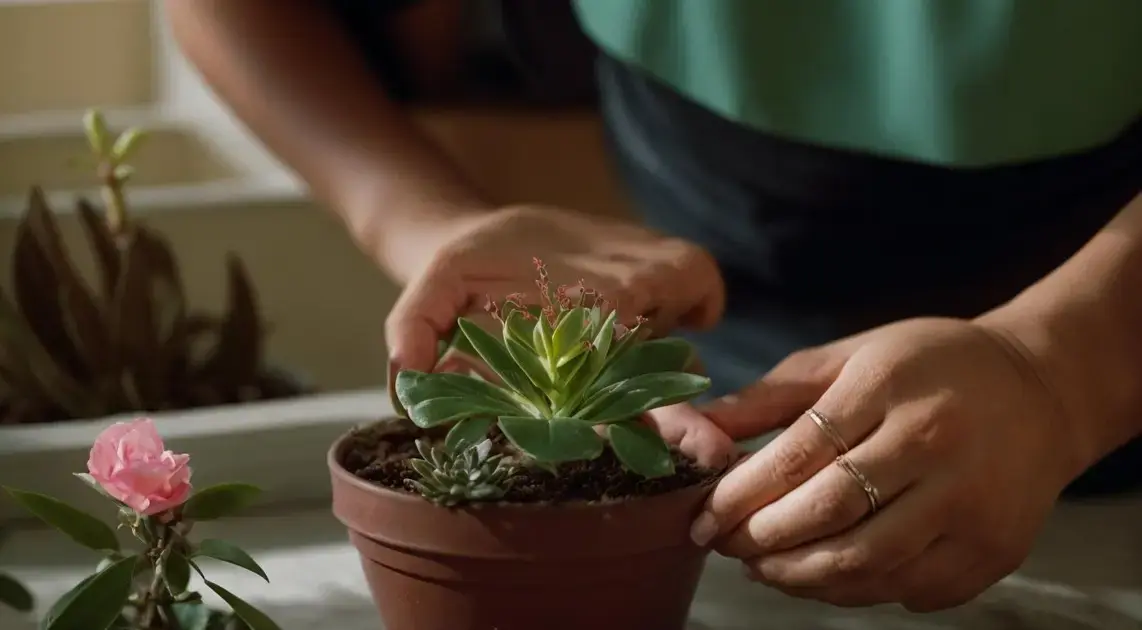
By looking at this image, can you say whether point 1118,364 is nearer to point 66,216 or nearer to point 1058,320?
point 1058,320

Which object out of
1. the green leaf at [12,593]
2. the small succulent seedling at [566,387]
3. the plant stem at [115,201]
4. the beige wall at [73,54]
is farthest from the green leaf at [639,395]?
the beige wall at [73,54]

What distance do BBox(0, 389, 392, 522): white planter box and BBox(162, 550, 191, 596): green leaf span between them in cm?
24

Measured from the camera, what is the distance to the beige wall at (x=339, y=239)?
1.18 m

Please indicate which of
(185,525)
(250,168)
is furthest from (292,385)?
(185,525)

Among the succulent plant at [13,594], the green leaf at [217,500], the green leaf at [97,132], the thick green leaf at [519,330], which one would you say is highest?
the thick green leaf at [519,330]

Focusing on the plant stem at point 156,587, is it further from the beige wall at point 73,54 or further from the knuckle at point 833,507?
→ the beige wall at point 73,54

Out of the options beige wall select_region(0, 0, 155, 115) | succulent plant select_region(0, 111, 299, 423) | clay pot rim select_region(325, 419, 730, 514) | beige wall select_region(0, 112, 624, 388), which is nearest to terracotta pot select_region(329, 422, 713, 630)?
clay pot rim select_region(325, 419, 730, 514)

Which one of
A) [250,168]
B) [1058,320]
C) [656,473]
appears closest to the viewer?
[656,473]

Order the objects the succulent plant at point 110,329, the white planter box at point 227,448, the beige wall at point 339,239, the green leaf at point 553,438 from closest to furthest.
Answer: the green leaf at point 553,438 → the white planter box at point 227,448 → the succulent plant at point 110,329 → the beige wall at point 339,239

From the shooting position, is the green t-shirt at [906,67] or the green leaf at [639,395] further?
the green t-shirt at [906,67]

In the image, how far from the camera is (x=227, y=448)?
0.72 meters

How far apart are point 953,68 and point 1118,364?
0.19 meters

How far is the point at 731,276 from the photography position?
2.86 ft

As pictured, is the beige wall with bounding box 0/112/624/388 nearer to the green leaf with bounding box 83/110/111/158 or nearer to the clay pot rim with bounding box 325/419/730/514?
the green leaf with bounding box 83/110/111/158
